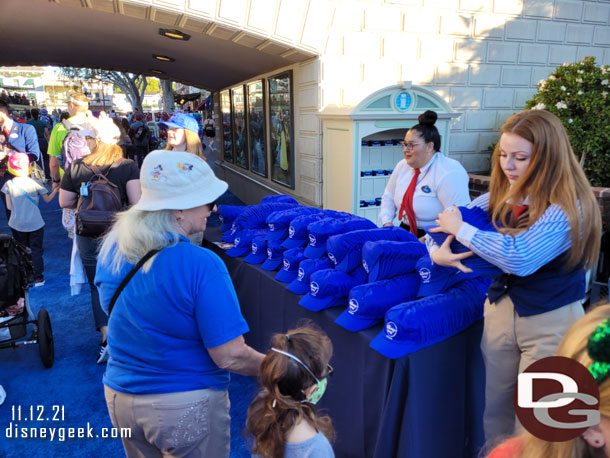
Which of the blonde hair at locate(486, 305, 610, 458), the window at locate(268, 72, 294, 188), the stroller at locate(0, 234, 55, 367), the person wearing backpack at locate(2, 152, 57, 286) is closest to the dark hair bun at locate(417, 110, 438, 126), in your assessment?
the blonde hair at locate(486, 305, 610, 458)

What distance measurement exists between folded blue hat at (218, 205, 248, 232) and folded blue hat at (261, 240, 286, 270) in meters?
0.67

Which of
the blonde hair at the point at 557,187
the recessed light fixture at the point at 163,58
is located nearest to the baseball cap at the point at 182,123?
the blonde hair at the point at 557,187

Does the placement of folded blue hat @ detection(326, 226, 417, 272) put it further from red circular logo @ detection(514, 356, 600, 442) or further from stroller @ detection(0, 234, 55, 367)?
stroller @ detection(0, 234, 55, 367)

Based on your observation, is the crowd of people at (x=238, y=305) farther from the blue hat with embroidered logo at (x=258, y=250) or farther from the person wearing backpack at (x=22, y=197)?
the person wearing backpack at (x=22, y=197)

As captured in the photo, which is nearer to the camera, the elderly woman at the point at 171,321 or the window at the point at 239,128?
the elderly woman at the point at 171,321

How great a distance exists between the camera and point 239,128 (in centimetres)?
1033

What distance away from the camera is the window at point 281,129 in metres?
6.59

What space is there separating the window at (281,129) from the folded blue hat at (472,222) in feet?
16.0

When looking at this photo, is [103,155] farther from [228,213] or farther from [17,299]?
[17,299]

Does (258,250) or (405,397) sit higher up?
(258,250)

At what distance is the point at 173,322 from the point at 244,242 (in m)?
1.87

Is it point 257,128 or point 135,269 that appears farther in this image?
point 257,128

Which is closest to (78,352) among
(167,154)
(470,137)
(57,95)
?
(167,154)

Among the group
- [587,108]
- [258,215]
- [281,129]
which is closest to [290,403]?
[258,215]
